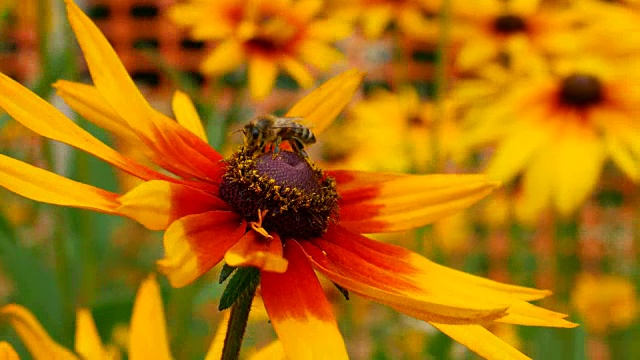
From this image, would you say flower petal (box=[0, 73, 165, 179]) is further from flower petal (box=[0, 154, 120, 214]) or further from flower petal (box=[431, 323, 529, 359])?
flower petal (box=[431, 323, 529, 359])

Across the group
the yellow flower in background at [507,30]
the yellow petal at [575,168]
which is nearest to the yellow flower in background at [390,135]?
the yellow flower in background at [507,30]

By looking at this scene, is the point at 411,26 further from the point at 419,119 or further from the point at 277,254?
the point at 277,254

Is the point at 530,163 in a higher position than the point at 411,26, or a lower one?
lower

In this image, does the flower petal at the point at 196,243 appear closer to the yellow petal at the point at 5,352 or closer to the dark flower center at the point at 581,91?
the yellow petal at the point at 5,352

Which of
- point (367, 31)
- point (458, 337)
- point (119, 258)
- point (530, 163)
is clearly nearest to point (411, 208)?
point (458, 337)

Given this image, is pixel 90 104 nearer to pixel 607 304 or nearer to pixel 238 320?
pixel 238 320

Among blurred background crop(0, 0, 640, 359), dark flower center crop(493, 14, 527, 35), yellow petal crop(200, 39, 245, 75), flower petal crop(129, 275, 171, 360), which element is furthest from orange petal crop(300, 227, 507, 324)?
dark flower center crop(493, 14, 527, 35)
